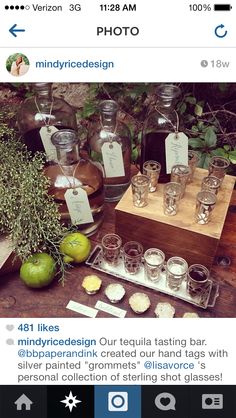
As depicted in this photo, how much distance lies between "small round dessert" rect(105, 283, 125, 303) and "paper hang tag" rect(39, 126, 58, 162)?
0.98 ft

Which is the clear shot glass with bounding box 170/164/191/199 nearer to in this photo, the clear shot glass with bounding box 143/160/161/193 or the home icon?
the clear shot glass with bounding box 143/160/161/193

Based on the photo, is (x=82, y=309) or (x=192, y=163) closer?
(x=82, y=309)

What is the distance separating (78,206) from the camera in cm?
77

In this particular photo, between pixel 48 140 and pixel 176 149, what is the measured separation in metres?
0.27

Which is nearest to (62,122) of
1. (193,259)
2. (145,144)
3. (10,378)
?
(145,144)

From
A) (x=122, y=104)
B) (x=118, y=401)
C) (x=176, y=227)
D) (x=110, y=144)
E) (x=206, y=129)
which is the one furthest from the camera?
(x=122, y=104)

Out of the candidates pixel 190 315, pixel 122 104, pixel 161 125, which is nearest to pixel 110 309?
pixel 190 315

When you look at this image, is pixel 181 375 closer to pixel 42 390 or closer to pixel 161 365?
pixel 161 365

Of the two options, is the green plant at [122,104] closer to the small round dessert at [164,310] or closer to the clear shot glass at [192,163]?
the clear shot glass at [192,163]

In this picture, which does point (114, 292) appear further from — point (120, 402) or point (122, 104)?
point (122, 104)

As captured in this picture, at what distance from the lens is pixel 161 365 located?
63cm

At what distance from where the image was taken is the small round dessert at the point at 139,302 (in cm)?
70

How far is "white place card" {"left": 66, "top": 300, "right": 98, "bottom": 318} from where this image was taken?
2.31 ft

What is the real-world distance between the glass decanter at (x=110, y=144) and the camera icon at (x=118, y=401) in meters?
0.44
